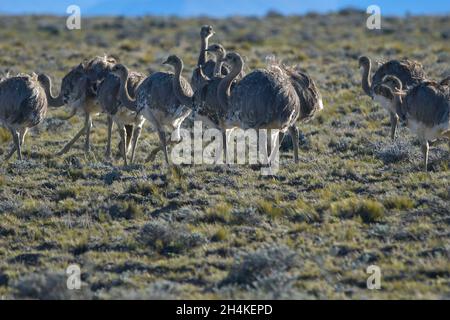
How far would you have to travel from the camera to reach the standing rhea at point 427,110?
1084cm

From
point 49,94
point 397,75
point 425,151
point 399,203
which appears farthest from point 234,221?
point 49,94

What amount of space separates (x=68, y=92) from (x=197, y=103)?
2.64 m

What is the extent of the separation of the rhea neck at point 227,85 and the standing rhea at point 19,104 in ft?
8.78

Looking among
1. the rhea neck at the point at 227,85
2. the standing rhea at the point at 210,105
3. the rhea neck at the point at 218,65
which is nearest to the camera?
the rhea neck at the point at 227,85

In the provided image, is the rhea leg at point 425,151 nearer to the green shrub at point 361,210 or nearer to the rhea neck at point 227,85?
the green shrub at point 361,210

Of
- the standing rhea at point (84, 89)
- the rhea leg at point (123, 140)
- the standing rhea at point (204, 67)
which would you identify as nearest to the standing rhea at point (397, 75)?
the standing rhea at point (204, 67)

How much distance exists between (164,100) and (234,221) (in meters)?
3.16

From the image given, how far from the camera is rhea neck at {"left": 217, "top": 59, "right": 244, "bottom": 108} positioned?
11922mm

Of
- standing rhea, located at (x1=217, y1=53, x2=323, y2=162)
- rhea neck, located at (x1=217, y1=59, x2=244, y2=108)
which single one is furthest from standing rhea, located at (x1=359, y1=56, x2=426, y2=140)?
rhea neck, located at (x1=217, y1=59, x2=244, y2=108)

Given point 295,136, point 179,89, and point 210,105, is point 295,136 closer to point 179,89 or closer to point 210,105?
point 210,105

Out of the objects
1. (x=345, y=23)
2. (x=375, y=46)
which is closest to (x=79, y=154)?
(x=375, y=46)

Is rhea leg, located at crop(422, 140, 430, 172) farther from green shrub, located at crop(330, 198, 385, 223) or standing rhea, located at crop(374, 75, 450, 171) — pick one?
green shrub, located at crop(330, 198, 385, 223)

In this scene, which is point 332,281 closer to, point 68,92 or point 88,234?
point 88,234

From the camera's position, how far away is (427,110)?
10.9m
